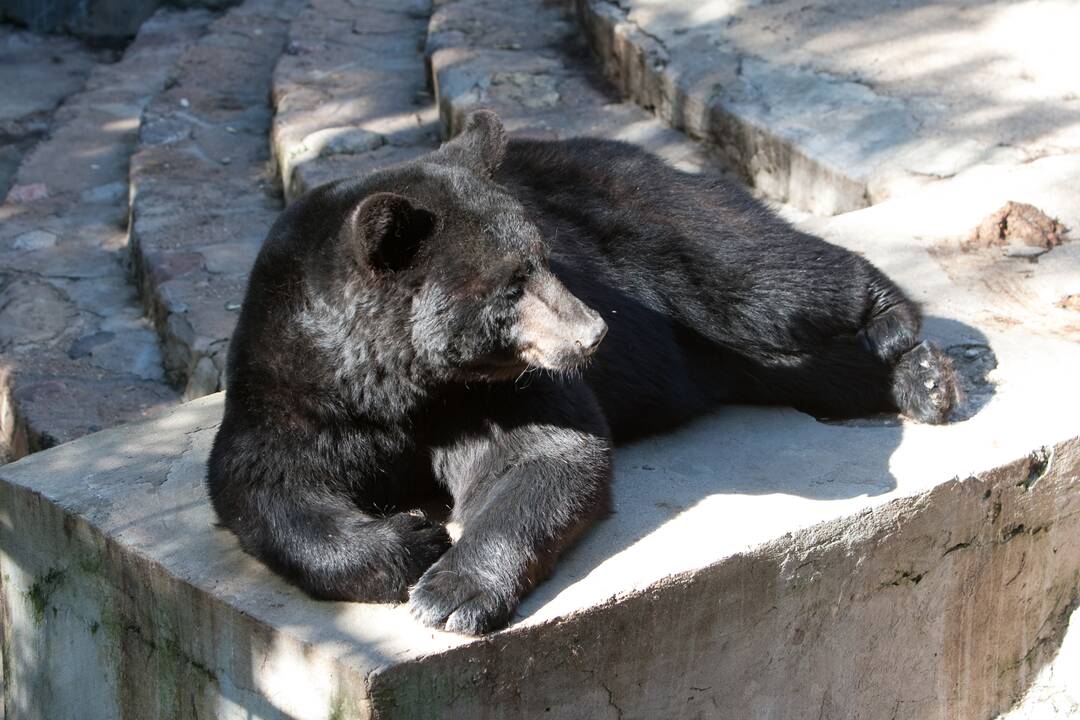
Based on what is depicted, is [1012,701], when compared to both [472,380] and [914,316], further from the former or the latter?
[472,380]

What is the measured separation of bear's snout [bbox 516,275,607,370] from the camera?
3088 mm

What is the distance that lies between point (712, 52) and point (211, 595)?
468 centimetres

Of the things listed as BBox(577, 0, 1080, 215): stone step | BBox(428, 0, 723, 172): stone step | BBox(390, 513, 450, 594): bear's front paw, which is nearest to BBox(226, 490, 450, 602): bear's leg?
BBox(390, 513, 450, 594): bear's front paw

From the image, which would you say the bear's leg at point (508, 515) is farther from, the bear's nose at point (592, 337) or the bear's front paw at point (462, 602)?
the bear's nose at point (592, 337)

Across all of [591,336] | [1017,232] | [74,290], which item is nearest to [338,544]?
[591,336]

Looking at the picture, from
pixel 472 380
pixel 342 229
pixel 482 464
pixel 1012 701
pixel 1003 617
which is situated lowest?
pixel 1012 701

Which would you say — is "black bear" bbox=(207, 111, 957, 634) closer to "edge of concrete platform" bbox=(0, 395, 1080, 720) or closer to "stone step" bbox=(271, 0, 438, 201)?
"edge of concrete platform" bbox=(0, 395, 1080, 720)

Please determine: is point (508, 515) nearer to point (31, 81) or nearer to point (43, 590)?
point (43, 590)

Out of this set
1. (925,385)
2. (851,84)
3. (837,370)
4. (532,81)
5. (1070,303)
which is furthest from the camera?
(532,81)

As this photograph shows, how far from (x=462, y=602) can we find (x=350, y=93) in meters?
5.39

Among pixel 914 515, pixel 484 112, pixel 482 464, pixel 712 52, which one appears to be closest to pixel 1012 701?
pixel 914 515

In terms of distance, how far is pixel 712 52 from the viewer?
7.02 m

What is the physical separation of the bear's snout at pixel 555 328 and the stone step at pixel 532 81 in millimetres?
3485

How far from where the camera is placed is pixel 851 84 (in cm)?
650
